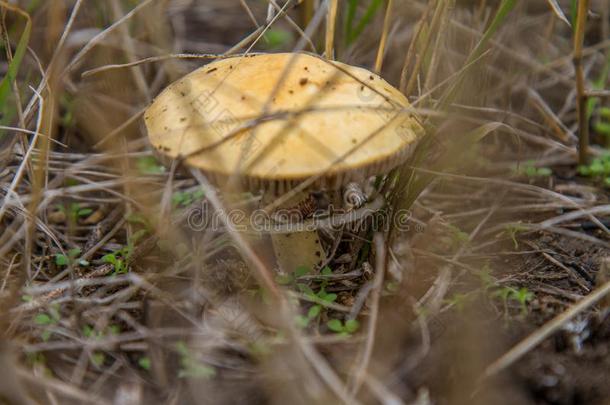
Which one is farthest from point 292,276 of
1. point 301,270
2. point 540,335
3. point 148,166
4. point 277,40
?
point 277,40

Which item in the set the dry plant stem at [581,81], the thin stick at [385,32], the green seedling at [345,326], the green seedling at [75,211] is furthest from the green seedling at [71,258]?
the dry plant stem at [581,81]

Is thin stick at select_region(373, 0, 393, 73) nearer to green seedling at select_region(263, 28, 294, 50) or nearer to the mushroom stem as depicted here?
the mushroom stem

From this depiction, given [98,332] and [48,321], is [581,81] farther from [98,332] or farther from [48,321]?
[48,321]

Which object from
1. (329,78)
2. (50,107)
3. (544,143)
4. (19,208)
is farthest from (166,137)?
(544,143)

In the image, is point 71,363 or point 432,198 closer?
point 71,363

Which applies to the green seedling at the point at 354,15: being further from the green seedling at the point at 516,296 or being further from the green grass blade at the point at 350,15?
the green seedling at the point at 516,296

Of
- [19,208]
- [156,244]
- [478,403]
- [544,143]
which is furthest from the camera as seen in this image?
[544,143]

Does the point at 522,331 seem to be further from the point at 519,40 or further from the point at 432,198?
the point at 519,40
